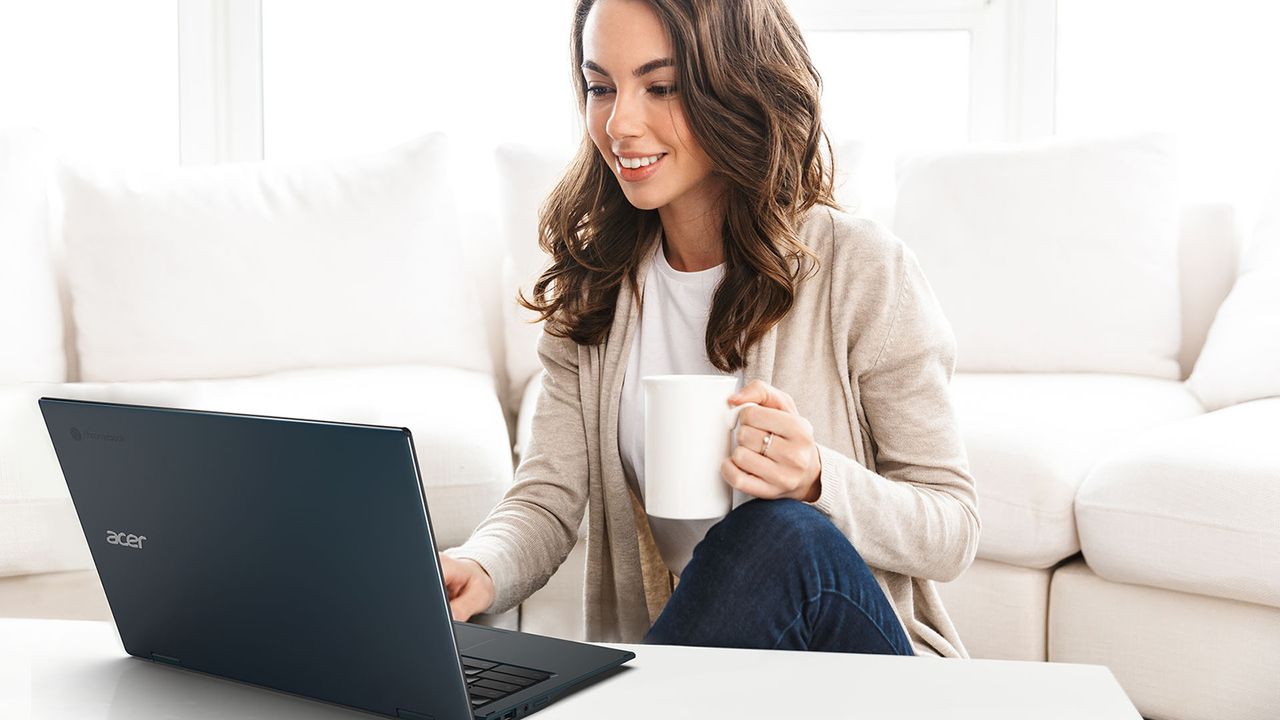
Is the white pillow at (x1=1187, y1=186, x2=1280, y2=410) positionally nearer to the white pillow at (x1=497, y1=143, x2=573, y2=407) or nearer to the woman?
the woman

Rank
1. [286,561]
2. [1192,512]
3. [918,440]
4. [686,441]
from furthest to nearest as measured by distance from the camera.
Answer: [1192,512], [918,440], [686,441], [286,561]

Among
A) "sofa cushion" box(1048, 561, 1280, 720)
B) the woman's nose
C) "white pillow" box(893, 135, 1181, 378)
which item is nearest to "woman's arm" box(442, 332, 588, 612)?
the woman's nose

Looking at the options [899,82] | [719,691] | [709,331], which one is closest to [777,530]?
[719,691]

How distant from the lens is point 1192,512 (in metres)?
1.54

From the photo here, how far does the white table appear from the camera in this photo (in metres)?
0.71

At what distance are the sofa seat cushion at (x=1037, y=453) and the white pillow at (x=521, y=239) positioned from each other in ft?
2.80

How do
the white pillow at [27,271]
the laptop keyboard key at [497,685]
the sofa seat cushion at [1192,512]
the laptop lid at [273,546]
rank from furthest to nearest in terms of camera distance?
the white pillow at [27,271] → the sofa seat cushion at [1192,512] → the laptop keyboard key at [497,685] → the laptop lid at [273,546]

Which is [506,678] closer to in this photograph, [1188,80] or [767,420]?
[767,420]

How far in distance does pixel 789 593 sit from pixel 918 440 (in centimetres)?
31

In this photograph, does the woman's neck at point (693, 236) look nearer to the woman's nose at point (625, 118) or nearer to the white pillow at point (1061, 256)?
the woman's nose at point (625, 118)

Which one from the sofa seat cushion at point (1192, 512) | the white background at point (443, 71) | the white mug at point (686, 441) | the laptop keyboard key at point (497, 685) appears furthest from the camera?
the white background at point (443, 71)

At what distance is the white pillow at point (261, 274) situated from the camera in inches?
87.0

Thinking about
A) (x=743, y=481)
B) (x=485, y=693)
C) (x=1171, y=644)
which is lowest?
(x=1171, y=644)

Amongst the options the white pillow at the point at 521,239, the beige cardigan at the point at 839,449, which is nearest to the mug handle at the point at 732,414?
the beige cardigan at the point at 839,449
